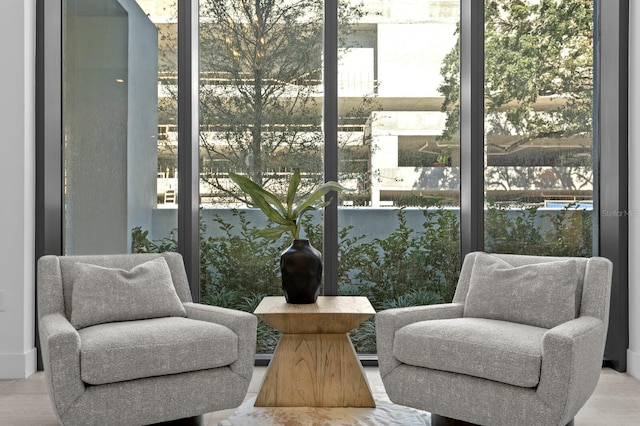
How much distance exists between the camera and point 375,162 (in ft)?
13.5

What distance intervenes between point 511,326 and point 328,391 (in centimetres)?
91

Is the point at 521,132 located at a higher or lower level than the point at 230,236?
→ higher

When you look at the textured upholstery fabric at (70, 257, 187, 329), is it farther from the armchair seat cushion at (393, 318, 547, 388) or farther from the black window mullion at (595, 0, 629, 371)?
the black window mullion at (595, 0, 629, 371)

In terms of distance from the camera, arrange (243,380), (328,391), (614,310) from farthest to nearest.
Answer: (614,310) → (328,391) → (243,380)

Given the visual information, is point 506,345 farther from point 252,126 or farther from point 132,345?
point 252,126

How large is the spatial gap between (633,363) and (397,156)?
189 centimetres

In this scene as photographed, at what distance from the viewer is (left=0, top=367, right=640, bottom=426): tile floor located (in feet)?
9.42

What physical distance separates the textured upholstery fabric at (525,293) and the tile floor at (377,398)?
1.74ft

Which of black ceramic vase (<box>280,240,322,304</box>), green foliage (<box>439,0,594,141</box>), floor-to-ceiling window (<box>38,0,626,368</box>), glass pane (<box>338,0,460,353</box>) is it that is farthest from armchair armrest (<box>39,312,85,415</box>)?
green foliage (<box>439,0,594,141</box>)

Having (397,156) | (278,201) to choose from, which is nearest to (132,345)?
(278,201)

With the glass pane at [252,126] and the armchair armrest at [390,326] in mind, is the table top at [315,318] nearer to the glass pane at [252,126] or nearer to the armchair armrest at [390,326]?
the armchair armrest at [390,326]

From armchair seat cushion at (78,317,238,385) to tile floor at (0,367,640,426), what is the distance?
1.28 ft

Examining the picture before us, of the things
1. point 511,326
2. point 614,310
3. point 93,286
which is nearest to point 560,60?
point 614,310

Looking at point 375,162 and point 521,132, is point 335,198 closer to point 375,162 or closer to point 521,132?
point 375,162
